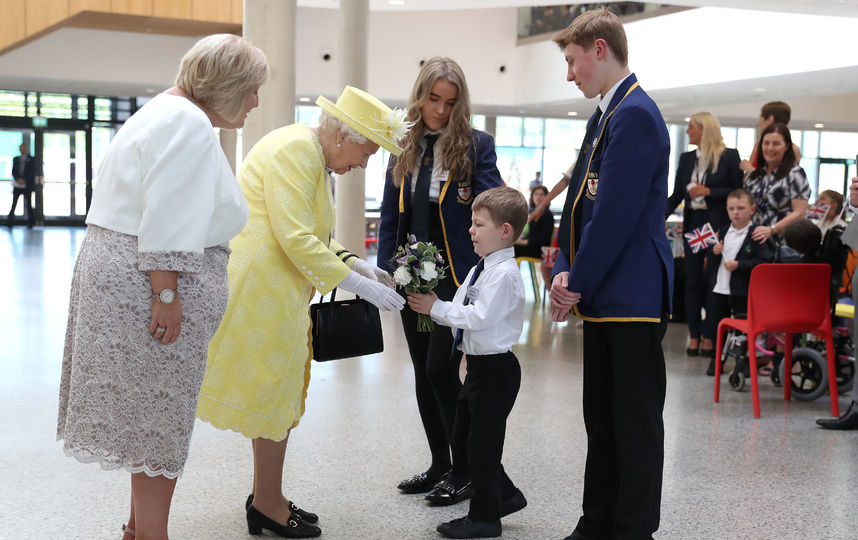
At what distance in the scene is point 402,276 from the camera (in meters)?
3.04

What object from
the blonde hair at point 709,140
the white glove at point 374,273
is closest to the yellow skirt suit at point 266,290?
the white glove at point 374,273

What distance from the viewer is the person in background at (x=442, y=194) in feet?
11.3

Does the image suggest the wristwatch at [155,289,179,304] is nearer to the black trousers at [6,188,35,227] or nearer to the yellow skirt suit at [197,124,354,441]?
the yellow skirt suit at [197,124,354,441]

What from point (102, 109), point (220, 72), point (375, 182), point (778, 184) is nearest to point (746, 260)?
point (778, 184)

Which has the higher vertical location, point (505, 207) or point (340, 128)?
point (340, 128)

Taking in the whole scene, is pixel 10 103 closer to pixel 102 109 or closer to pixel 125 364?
pixel 102 109

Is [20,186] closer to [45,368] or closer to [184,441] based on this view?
[45,368]

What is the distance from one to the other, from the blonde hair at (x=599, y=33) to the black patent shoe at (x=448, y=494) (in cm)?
172

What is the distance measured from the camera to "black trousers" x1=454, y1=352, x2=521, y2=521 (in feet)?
10.2

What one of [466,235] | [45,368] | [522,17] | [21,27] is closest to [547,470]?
[466,235]

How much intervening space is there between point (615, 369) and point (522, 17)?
1547 cm

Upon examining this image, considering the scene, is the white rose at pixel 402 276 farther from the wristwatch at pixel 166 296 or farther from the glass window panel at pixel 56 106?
the glass window panel at pixel 56 106

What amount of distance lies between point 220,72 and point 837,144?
2515cm

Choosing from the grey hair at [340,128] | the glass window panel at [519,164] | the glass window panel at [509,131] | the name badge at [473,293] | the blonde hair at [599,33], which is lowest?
the name badge at [473,293]
